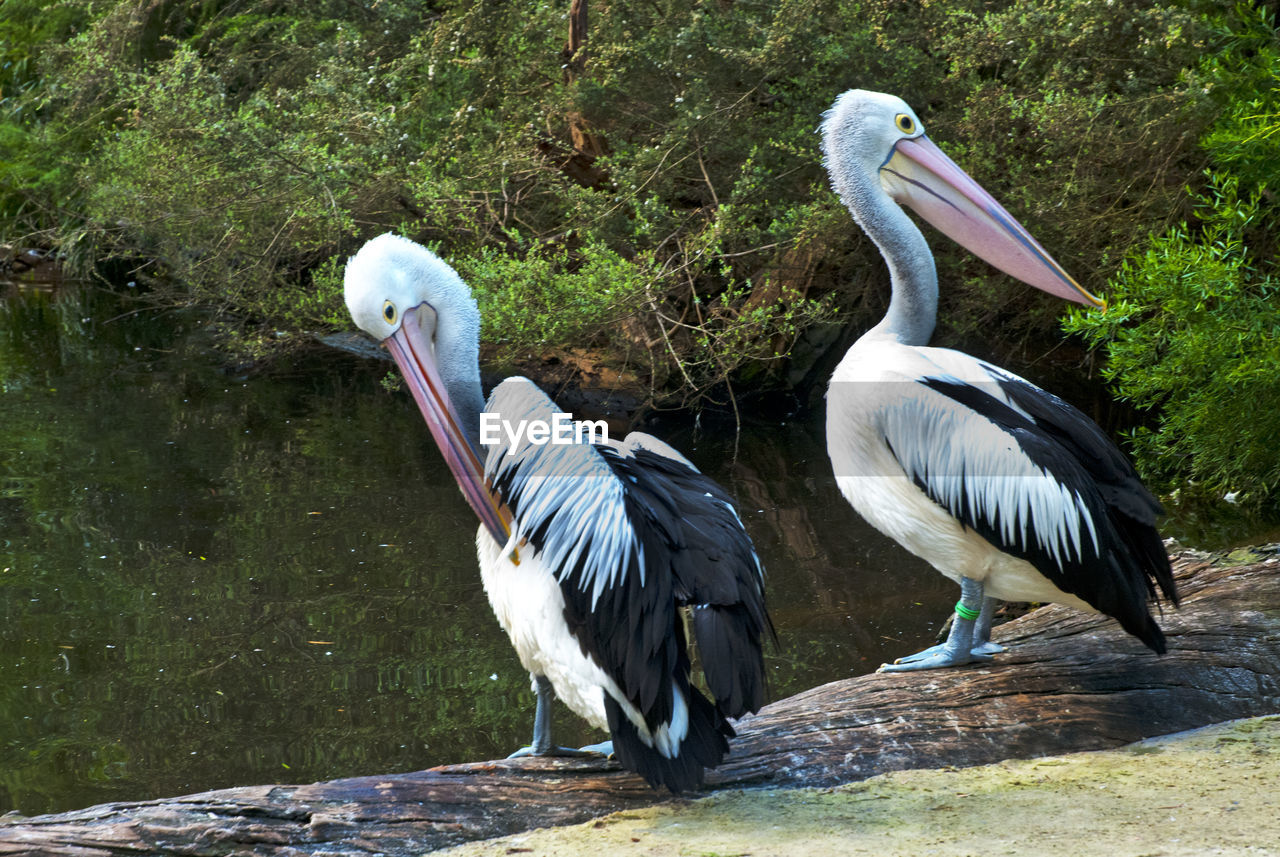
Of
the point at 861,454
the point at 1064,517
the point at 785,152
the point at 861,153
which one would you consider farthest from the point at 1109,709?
the point at 785,152

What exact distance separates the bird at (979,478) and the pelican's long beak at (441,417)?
1044 mm

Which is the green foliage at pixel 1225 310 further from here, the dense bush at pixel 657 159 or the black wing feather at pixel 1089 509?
the black wing feather at pixel 1089 509

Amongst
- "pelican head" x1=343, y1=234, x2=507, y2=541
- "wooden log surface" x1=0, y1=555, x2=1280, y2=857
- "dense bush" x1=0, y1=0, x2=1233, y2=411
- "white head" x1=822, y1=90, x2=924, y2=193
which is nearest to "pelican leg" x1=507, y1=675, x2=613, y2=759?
"wooden log surface" x1=0, y1=555, x2=1280, y2=857

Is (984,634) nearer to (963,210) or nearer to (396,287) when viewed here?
(963,210)

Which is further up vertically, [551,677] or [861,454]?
[861,454]

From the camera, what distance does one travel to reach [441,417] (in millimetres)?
2953

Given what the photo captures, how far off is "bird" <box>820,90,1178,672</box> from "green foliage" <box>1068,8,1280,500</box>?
7.17ft

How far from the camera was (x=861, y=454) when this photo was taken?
329cm

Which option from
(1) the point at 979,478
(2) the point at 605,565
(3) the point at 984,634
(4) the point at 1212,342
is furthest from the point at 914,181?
(4) the point at 1212,342

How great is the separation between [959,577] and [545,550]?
4.28 ft

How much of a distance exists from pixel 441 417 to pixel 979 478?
137 cm

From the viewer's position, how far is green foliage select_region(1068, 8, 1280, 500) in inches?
212

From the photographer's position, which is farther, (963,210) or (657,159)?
(657,159)

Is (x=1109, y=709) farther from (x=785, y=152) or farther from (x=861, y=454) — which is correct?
(x=785, y=152)
